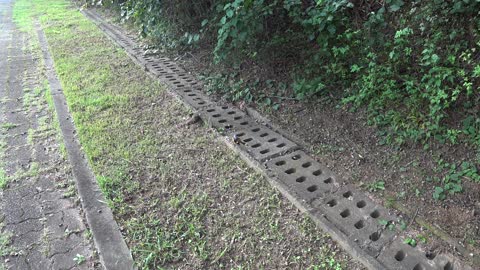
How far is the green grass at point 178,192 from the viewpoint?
2.17m

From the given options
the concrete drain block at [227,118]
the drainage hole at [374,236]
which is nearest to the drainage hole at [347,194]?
the drainage hole at [374,236]

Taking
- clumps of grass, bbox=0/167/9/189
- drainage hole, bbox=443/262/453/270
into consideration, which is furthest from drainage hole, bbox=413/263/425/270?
clumps of grass, bbox=0/167/9/189

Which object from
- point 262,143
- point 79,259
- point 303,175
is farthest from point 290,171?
point 79,259

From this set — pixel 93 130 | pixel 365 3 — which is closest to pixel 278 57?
pixel 365 3

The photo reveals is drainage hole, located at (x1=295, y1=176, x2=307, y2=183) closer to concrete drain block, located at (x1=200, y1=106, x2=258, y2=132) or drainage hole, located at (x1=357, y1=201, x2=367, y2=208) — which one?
drainage hole, located at (x1=357, y1=201, x2=367, y2=208)

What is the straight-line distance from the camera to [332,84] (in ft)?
11.8

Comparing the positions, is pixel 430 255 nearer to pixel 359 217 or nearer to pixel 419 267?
pixel 419 267

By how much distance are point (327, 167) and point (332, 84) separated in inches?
42.4

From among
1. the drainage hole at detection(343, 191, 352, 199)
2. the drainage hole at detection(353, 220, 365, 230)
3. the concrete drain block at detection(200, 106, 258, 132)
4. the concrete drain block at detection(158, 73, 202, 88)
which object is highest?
the drainage hole at detection(353, 220, 365, 230)

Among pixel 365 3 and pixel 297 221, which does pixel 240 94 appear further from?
pixel 297 221

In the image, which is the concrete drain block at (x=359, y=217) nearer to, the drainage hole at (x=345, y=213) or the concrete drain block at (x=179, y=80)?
the drainage hole at (x=345, y=213)

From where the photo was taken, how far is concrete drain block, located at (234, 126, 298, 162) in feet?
9.92

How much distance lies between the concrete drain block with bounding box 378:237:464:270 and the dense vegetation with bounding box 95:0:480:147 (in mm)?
978

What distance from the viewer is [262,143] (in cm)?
319
